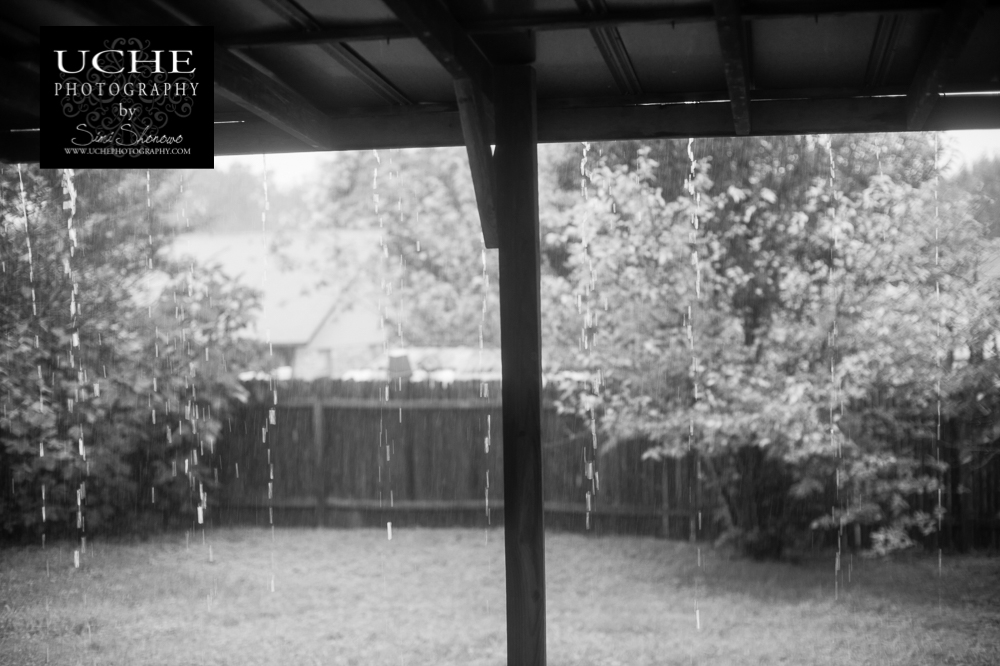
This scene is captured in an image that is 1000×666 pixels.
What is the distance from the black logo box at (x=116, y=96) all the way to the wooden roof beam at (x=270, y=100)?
7cm

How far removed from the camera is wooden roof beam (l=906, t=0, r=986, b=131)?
2629mm

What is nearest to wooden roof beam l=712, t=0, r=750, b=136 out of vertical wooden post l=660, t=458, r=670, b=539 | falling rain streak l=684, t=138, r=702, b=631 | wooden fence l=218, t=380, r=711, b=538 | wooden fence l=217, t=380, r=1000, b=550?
falling rain streak l=684, t=138, r=702, b=631

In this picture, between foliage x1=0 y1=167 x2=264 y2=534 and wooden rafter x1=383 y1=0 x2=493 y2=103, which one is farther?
foliage x1=0 y1=167 x2=264 y2=534

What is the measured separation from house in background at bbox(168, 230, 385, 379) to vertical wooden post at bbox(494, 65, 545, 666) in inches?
217

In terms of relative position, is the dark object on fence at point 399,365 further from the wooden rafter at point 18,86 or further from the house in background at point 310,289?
the wooden rafter at point 18,86

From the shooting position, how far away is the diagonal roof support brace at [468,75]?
102 inches

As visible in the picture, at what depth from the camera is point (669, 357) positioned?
677 cm

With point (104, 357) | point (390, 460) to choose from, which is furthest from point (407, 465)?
point (104, 357)

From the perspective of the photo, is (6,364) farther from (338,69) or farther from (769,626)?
(769,626)

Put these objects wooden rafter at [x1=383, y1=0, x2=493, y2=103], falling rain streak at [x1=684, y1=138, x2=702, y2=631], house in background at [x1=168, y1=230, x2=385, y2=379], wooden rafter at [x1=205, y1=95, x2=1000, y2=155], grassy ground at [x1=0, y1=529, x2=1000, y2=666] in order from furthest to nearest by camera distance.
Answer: house in background at [x1=168, y1=230, x2=385, y2=379]
falling rain streak at [x1=684, y1=138, x2=702, y2=631]
grassy ground at [x1=0, y1=529, x2=1000, y2=666]
wooden rafter at [x1=205, y1=95, x2=1000, y2=155]
wooden rafter at [x1=383, y1=0, x2=493, y2=103]

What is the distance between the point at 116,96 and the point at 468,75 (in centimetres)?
114

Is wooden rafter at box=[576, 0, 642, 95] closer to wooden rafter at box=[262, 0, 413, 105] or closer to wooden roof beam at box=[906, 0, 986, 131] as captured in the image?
wooden rafter at box=[262, 0, 413, 105]

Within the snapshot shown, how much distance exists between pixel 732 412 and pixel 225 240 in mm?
11210

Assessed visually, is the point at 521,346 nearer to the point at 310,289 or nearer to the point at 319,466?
the point at 319,466
